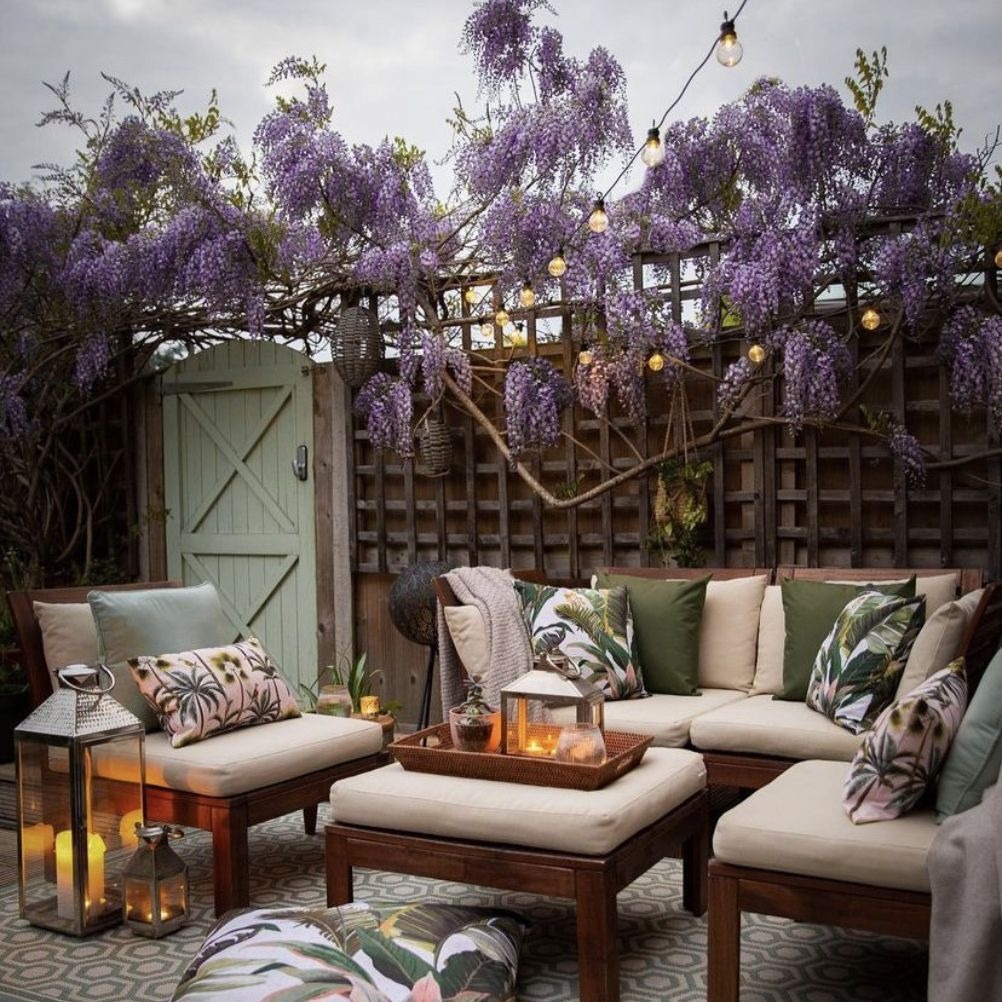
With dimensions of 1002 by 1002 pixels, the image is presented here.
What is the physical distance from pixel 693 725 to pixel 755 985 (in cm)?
94

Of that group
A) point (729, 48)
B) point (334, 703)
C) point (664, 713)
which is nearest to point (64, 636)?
point (334, 703)

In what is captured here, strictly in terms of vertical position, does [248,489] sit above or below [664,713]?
above

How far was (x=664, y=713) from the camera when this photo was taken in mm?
3365

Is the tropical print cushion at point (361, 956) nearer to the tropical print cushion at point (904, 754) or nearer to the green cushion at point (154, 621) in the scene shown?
the tropical print cushion at point (904, 754)

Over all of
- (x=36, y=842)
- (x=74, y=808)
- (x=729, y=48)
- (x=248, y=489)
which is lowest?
(x=36, y=842)

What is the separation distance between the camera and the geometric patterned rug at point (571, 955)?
7.90 ft

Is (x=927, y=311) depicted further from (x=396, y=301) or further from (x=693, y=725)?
(x=396, y=301)

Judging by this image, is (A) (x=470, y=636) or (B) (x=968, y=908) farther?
(A) (x=470, y=636)

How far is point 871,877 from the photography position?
79.0 inches

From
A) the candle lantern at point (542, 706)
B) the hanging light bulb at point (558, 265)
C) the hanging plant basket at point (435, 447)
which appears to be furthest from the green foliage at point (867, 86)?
the candle lantern at point (542, 706)

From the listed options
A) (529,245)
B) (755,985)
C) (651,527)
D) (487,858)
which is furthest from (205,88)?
(755,985)

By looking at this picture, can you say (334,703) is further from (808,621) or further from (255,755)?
(808,621)

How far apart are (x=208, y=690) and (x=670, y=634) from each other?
59.7 inches

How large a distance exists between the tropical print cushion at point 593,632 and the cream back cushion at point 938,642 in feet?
2.90
